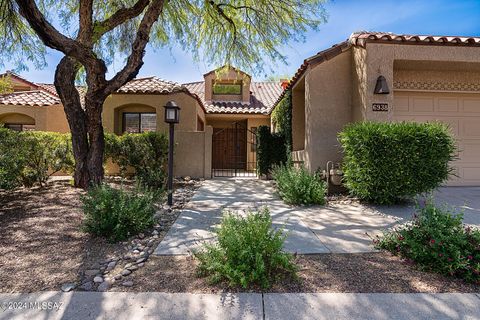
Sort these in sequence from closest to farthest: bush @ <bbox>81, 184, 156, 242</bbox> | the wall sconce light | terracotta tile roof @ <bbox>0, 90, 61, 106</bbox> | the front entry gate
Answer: bush @ <bbox>81, 184, 156, 242</bbox> → the wall sconce light → terracotta tile roof @ <bbox>0, 90, 61, 106</bbox> → the front entry gate

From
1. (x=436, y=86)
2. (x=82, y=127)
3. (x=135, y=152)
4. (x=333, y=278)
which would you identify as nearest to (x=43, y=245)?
(x=333, y=278)

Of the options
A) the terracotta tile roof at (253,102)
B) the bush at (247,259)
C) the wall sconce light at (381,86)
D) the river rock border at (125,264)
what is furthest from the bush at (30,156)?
the wall sconce light at (381,86)

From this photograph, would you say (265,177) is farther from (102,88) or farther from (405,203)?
(102,88)

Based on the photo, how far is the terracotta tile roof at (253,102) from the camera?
16.5 metres

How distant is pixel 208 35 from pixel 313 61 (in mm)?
4441

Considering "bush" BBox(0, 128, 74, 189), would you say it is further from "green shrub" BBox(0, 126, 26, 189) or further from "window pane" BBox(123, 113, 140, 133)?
"window pane" BBox(123, 113, 140, 133)

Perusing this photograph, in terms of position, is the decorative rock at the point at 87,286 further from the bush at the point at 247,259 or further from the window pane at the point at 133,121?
the window pane at the point at 133,121

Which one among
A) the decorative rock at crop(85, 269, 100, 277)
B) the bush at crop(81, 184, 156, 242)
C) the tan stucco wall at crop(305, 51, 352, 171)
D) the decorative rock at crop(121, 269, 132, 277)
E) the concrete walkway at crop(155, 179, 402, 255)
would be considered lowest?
the decorative rock at crop(85, 269, 100, 277)

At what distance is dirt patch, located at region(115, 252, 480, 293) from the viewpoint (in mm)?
2926

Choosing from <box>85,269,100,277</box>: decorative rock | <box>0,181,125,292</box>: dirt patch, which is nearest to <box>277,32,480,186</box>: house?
<box>0,181,125,292</box>: dirt patch

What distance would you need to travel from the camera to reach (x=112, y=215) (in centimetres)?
426

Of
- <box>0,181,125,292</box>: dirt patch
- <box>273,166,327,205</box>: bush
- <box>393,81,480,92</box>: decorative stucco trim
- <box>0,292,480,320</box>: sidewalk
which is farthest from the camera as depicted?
<box>393,81,480,92</box>: decorative stucco trim

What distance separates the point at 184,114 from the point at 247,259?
10.4 meters

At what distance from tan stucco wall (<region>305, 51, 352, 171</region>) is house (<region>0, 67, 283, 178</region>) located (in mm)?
4197
